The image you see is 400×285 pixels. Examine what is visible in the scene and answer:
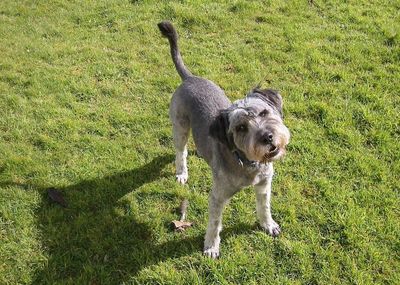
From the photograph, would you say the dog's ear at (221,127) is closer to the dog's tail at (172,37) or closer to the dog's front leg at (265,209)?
the dog's front leg at (265,209)

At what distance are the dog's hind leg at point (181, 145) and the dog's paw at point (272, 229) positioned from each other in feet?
5.06

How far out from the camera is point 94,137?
7.61m

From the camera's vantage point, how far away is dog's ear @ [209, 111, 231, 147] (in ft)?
15.2

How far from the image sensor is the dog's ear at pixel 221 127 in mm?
4641

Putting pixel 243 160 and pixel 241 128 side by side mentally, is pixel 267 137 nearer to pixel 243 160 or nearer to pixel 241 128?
pixel 241 128

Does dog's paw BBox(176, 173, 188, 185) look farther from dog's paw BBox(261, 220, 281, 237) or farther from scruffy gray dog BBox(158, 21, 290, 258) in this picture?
dog's paw BBox(261, 220, 281, 237)

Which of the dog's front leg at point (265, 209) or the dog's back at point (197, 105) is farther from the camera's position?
the dog's back at point (197, 105)

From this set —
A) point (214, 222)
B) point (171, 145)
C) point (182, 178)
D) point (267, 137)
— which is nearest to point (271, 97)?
point (267, 137)

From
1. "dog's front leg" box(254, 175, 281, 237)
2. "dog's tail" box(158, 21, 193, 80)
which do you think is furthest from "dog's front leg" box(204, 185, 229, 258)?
"dog's tail" box(158, 21, 193, 80)

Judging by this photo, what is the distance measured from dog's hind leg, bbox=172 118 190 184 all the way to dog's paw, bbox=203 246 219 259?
1.40 m

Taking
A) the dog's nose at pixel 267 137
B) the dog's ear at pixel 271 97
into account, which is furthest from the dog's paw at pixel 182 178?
the dog's nose at pixel 267 137

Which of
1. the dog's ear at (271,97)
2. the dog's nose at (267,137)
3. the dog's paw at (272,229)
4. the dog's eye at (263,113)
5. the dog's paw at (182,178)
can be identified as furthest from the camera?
the dog's paw at (182,178)

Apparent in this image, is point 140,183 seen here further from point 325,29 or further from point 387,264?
point 325,29

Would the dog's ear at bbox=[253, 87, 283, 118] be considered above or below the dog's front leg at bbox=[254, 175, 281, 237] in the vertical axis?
above
